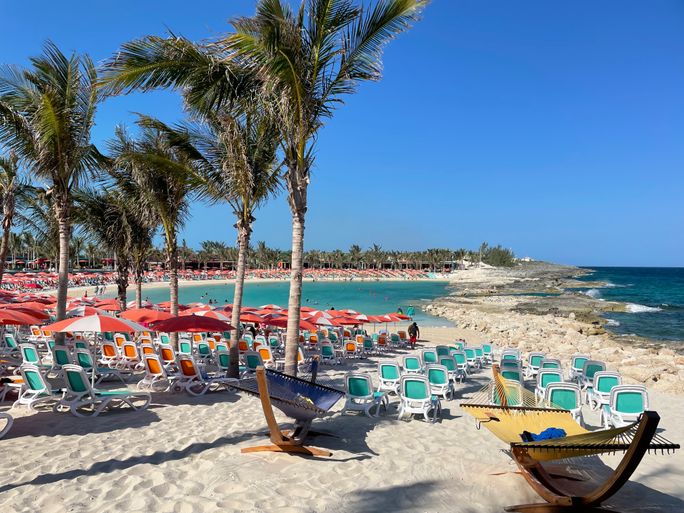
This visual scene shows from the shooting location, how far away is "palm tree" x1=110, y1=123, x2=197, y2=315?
10133mm

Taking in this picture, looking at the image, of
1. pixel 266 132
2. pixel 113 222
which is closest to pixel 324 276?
pixel 113 222

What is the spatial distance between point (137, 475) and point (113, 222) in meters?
13.5

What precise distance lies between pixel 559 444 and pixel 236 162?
25.0ft

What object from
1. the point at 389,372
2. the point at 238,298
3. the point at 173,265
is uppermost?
the point at 173,265

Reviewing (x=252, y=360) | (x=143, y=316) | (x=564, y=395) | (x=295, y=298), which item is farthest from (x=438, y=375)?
(x=143, y=316)

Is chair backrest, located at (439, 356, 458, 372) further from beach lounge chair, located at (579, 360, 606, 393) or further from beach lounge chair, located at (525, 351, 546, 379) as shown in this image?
beach lounge chair, located at (525, 351, 546, 379)

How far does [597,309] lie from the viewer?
42250 millimetres

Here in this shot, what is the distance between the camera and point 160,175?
11633 mm

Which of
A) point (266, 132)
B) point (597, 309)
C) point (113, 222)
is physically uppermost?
point (266, 132)

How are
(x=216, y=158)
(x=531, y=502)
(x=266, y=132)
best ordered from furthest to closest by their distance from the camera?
(x=216, y=158)
(x=266, y=132)
(x=531, y=502)

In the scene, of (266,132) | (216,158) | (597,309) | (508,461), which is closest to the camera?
(508,461)

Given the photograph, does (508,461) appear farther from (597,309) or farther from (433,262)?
(433,262)

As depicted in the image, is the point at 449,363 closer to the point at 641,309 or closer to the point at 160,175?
the point at 160,175

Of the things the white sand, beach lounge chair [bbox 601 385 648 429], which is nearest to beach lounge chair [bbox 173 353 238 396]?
the white sand
